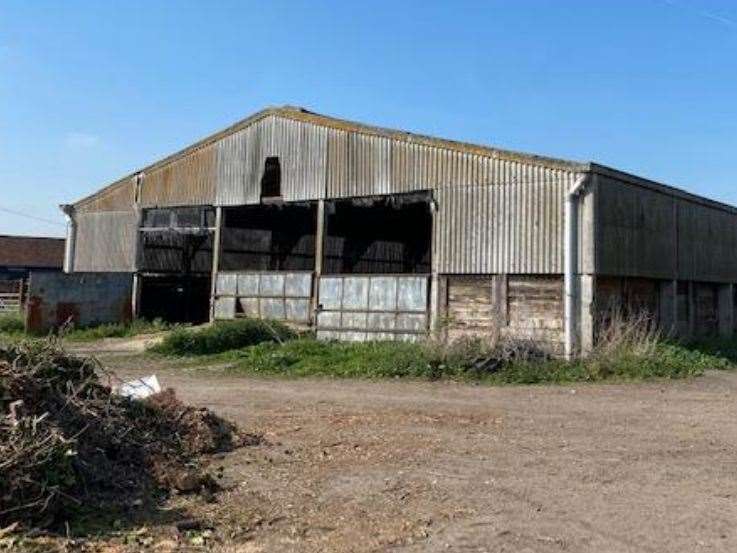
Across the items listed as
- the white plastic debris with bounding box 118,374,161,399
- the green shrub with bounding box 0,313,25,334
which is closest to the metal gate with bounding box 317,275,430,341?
the green shrub with bounding box 0,313,25,334

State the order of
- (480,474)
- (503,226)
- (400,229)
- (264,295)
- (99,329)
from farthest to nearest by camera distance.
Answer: (400,229), (99,329), (264,295), (503,226), (480,474)

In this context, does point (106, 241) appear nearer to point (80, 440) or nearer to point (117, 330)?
point (117, 330)

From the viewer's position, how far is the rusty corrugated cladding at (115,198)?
2744 centimetres

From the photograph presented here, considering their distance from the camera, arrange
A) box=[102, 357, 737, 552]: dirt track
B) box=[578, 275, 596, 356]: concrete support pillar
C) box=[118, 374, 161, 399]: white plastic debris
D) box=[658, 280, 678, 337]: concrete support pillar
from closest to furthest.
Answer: box=[102, 357, 737, 552]: dirt track → box=[118, 374, 161, 399]: white plastic debris → box=[578, 275, 596, 356]: concrete support pillar → box=[658, 280, 678, 337]: concrete support pillar

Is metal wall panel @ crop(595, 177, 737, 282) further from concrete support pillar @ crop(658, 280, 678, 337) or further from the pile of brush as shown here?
the pile of brush

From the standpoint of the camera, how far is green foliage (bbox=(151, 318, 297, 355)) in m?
20.0

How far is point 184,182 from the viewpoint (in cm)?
2573

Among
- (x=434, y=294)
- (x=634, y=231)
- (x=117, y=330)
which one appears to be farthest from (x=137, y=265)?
(x=634, y=231)

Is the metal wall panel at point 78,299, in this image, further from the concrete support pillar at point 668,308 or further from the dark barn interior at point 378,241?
the concrete support pillar at point 668,308

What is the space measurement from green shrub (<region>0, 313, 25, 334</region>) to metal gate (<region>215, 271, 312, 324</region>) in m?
6.31

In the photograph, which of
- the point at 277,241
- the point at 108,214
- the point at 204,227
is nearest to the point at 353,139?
the point at 204,227

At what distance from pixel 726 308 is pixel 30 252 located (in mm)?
48778

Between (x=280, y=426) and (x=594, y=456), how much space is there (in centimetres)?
396

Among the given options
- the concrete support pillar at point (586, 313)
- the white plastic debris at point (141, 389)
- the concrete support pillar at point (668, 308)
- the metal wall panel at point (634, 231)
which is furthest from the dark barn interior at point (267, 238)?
the white plastic debris at point (141, 389)
